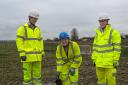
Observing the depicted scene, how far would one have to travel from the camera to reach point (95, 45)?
31.4 feet

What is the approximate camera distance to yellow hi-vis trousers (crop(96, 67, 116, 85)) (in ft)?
30.3

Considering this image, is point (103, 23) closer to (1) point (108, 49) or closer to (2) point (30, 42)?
(1) point (108, 49)

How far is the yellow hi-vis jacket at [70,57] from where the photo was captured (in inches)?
368

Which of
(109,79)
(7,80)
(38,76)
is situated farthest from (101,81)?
(7,80)

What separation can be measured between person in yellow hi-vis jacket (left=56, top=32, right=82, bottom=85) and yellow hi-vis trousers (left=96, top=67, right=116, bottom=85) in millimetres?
636

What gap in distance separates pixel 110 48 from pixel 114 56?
240 mm

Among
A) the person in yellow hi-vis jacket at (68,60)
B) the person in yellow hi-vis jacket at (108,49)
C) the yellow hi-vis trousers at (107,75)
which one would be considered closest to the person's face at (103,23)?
the person in yellow hi-vis jacket at (108,49)

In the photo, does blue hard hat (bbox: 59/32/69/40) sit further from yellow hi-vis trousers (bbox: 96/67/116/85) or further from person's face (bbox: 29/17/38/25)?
yellow hi-vis trousers (bbox: 96/67/116/85)

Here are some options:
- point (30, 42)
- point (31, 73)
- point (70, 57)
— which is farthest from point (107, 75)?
point (30, 42)

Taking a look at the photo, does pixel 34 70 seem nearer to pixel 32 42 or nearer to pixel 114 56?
pixel 32 42

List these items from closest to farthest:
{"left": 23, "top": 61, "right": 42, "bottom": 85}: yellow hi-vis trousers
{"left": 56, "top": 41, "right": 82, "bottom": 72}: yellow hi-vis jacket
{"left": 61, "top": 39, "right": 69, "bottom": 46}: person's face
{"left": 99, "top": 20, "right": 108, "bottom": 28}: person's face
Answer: {"left": 61, "top": 39, "right": 69, "bottom": 46}: person's face → {"left": 99, "top": 20, "right": 108, "bottom": 28}: person's face → {"left": 56, "top": 41, "right": 82, "bottom": 72}: yellow hi-vis jacket → {"left": 23, "top": 61, "right": 42, "bottom": 85}: yellow hi-vis trousers

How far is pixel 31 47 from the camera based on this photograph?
9688 mm

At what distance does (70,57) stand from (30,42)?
1175 mm

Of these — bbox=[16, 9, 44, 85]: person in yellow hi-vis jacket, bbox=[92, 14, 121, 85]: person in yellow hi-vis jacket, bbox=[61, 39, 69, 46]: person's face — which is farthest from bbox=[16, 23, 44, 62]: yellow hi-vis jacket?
bbox=[92, 14, 121, 85]: person in yellow hi-vis jacket
